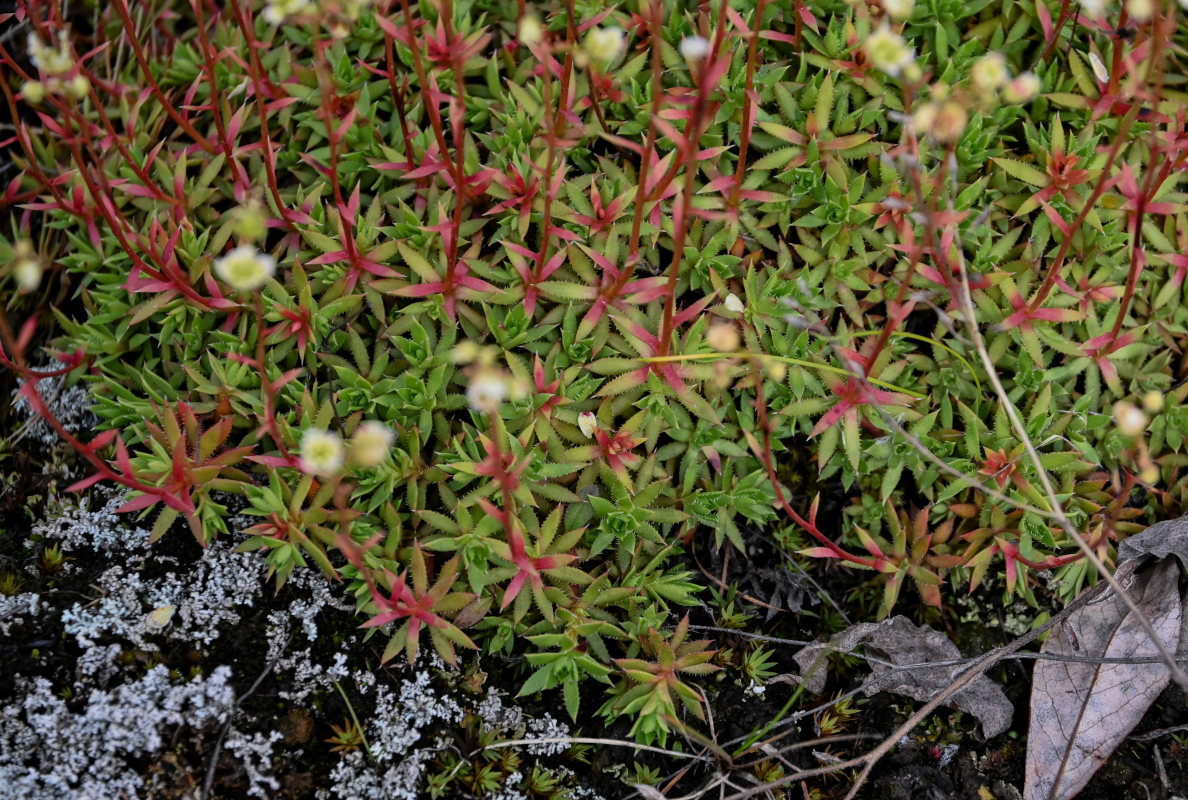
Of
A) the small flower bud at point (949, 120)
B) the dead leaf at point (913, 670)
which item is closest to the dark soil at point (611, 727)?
the dead leaf at point (913, 670)

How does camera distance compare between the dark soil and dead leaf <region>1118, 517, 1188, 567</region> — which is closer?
the dark soil

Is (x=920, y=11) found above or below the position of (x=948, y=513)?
above

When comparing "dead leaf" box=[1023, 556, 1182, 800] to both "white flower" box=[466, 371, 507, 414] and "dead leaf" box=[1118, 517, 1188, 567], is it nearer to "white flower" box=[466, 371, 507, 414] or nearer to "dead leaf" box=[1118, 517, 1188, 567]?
"dead leaf" box=[1118, 517, 1188, 567]

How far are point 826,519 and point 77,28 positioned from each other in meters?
4.14

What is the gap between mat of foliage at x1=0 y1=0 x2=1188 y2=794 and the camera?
9.86 feet

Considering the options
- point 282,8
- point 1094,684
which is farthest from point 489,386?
point 1094,684

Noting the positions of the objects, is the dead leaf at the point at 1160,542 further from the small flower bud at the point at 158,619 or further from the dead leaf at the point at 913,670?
the small flower bud at the point at 158,619

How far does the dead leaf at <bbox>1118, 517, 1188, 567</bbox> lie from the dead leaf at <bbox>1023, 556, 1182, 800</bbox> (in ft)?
0.16

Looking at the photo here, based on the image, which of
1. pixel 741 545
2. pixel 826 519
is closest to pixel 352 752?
pixel 741 545

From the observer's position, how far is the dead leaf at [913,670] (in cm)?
306

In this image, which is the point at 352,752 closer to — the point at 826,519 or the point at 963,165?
the point at 826,519

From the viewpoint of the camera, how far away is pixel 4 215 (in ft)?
12.9

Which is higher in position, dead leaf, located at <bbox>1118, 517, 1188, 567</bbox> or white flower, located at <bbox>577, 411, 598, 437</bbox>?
white flower, located at <bbox>577, 411, 598, 437</bbox>

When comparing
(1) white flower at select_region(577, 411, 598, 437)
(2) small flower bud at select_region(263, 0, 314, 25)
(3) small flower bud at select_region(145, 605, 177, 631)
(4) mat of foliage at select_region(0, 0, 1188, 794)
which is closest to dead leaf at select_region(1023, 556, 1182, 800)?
(4) mat of foliage at select_region(0, 0, 1188, 794)
